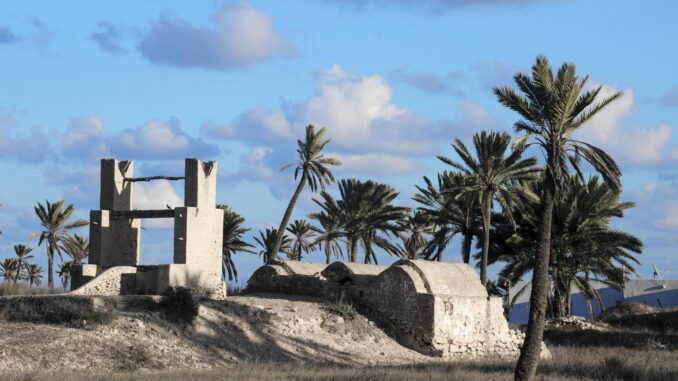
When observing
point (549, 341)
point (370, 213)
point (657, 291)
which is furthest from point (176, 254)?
point (657, 291)

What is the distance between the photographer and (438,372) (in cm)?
1931

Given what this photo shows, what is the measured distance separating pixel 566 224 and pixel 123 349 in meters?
21.8

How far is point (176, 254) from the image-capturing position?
2467cm

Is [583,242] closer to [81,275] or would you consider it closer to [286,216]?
[286,216]

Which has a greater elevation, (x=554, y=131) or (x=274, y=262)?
(x=554, y=131)

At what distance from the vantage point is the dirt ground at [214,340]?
18.4 meters

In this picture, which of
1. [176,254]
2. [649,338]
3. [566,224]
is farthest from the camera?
[566,224]

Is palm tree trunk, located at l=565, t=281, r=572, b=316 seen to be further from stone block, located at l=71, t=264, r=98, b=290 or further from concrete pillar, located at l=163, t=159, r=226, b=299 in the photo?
stone block, located at l=71, t=264, r=98, b=290

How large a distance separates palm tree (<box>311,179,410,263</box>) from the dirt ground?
1300cm

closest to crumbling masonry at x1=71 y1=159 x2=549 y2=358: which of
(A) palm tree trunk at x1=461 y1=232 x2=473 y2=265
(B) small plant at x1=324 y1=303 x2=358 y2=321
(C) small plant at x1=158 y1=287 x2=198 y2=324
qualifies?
(B) small plant at x1=324 y1=303 x2=358 y2=321

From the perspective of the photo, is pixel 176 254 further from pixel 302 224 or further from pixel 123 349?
pixel 302 224

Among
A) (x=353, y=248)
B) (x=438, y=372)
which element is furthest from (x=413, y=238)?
(x=438, y=372)

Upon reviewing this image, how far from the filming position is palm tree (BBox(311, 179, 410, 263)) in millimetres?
40188

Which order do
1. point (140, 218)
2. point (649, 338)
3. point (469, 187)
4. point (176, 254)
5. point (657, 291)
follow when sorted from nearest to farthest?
1. point (176, 254)
2. point (140, 218)
3. point (649, 338)
4. point (469, 187)
5. point (657, 291)
